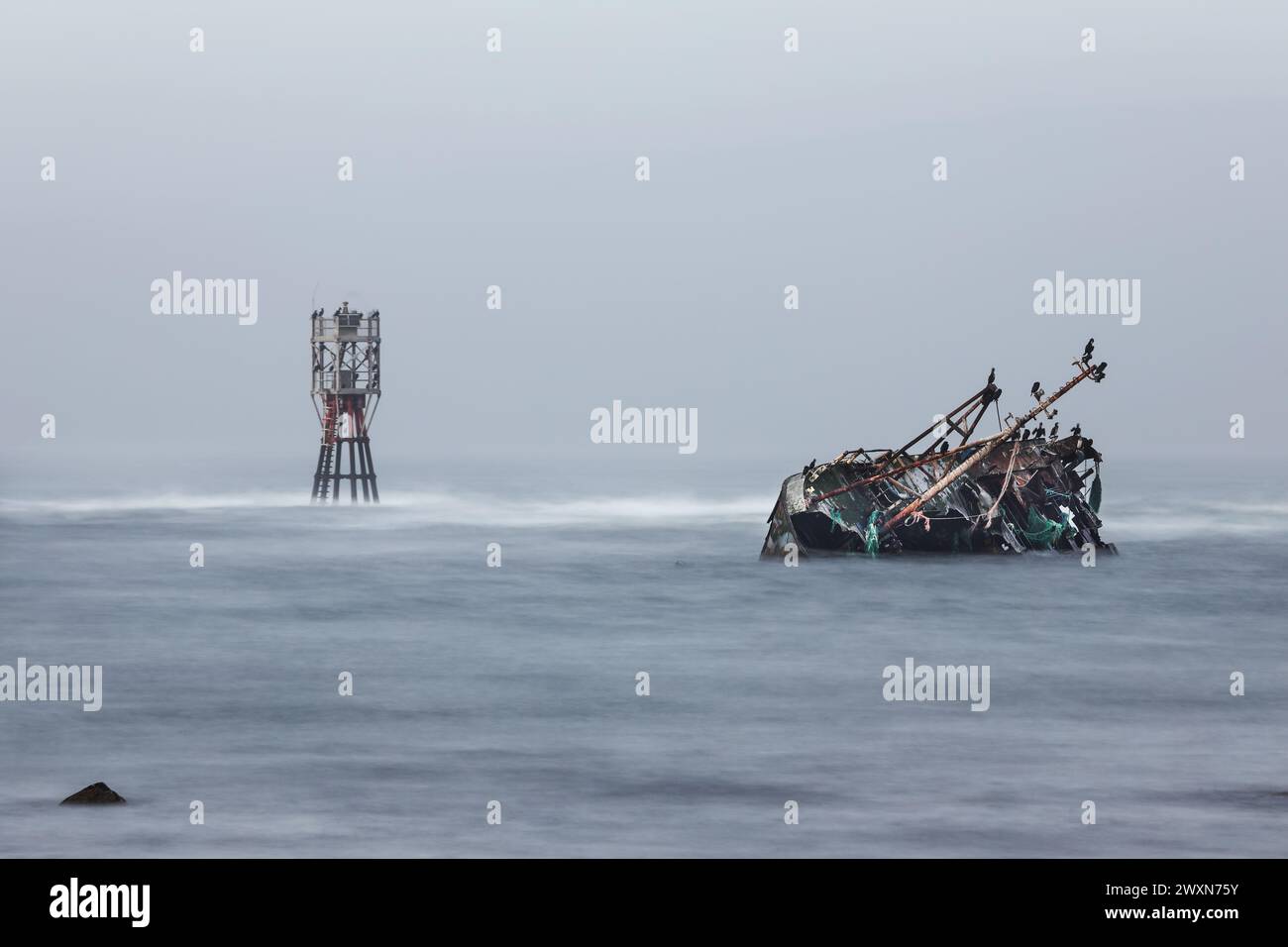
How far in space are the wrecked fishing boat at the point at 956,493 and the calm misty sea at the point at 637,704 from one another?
3.75 ft

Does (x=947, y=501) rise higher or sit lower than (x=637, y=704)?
higher

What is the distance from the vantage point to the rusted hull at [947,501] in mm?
56438

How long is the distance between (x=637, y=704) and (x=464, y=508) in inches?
2730

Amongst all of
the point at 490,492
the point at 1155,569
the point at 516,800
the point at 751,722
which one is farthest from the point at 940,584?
the point at 490,492

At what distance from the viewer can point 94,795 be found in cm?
2814

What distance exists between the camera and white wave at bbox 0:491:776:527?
312 feet

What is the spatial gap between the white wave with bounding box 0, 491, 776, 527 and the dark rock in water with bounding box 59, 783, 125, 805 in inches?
2344

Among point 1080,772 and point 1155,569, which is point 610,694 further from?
point 1155,569

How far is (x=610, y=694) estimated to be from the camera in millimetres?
40625
